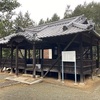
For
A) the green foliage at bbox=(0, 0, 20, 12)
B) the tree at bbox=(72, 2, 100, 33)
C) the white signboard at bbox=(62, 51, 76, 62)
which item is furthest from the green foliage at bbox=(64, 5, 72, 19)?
the green foliage at bbox=(0, 0, 20, 12)

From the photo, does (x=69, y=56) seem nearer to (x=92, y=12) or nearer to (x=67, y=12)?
(x=92, y=12)

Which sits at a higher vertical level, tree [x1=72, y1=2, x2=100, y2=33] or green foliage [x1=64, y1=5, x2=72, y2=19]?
green foliage [x1=64, y1=5, x2=72, y2=19]

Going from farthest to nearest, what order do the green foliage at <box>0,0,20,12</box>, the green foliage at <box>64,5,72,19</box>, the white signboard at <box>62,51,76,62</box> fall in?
the green foliage at <box>64,5,72,19</box>
the white signboard at <box>62,51,76,62</box>
the green foliage at <box>0,0,20,12</box>

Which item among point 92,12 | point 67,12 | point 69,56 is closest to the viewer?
point 69,56

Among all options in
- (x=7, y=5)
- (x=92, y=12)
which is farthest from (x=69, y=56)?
(x=92, y=12)

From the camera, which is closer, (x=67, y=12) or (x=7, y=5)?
(x=7, y=5)

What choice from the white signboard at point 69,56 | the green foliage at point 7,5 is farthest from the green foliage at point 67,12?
the green foliage at point 7,5

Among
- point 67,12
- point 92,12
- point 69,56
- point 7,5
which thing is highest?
point 67,12

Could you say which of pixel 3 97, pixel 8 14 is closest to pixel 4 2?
pixel 8 14

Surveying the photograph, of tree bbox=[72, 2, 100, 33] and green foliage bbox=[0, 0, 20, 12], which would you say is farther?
tree bbox=[72, 2, 100, 33]

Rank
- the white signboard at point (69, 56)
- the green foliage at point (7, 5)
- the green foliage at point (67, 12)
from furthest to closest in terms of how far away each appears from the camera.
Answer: the green foliage at point (67, 12) → the white signboard at point (69, 56) → the green foliage at point (7, 5)

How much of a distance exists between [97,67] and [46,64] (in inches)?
220

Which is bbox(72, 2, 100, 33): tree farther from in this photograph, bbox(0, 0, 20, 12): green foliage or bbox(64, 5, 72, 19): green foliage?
bbox(0, 0, 20, 12): green foliage

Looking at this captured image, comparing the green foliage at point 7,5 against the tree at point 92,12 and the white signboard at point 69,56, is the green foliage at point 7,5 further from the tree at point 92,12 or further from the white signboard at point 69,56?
the tree at point 92,12
